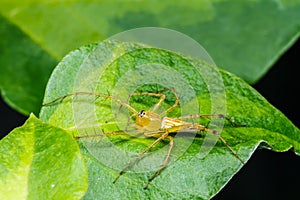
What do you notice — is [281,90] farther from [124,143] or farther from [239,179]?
[124,143]

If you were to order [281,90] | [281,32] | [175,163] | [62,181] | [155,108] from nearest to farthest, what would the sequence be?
[62,181], [175,163], [155,108], [281,32], [281,90]

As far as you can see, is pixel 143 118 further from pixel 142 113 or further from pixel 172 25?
pixel 172 25

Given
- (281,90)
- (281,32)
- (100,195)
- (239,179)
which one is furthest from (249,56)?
(100,195)

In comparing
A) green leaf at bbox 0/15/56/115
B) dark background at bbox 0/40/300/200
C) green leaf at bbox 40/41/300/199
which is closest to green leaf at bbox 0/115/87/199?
green leaf at bbox 40/41/300/199

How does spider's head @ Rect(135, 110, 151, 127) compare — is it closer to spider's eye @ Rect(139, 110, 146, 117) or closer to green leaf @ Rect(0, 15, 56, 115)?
spider's eye @ Rect(139, 110, 146, 117)

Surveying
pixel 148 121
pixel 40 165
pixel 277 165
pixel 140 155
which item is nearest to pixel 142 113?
pixel 148 121

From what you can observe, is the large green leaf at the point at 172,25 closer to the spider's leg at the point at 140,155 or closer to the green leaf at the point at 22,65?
the green leaf at the point at 22,65
